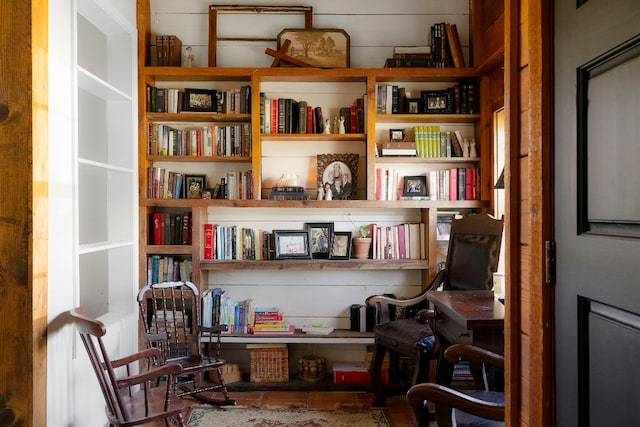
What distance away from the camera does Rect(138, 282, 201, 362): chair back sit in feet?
12.0

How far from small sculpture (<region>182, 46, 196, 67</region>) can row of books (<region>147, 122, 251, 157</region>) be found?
53 centimetres

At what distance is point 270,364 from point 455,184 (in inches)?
78.6

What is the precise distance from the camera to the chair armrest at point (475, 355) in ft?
6.89

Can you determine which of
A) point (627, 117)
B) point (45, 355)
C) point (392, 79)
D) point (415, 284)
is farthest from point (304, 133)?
point (627, 117)

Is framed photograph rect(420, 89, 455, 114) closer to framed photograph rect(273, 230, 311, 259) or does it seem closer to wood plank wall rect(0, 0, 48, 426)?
framed photograph rect(273, 230, 311, 259)

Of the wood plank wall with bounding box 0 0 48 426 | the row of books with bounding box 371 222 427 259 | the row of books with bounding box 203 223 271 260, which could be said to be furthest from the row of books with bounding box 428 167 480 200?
the wood plank wall with bounding box 0 0 48 426

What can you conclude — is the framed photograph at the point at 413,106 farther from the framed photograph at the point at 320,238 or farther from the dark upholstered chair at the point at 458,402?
the dark upholstered chair at the point at 458,402

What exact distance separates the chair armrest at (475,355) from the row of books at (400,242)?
6.78 feet

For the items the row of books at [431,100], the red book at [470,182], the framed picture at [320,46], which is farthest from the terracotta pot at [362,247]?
the framed picture at [320,46]

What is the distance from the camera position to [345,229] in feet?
14.5

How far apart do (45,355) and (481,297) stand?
219 centimetres

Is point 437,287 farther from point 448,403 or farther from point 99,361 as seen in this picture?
point 99,361

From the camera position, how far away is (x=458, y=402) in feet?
5.74

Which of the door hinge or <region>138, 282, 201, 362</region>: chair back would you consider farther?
<region>138, 282, 201, 362</region>: chair back
